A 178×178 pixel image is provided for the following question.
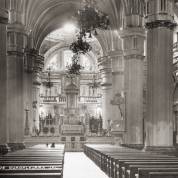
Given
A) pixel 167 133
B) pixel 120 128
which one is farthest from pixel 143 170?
pixel 120 128

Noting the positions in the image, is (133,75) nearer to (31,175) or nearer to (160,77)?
(160,77)

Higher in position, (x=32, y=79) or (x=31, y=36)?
(x=31, y=36)

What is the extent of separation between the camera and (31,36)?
115 ft

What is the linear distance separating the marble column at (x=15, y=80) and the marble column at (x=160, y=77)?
351 inches

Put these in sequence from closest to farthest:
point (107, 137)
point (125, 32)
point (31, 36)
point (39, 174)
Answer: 1. point (39, 174)
2. point (125, 32)
3. point (107, 137)
4. point (31, 36)

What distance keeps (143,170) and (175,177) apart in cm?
72

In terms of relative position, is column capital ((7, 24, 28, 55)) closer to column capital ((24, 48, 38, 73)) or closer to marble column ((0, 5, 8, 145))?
marble column ((0, 5, 8, 145))

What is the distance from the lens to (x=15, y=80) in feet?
77.2

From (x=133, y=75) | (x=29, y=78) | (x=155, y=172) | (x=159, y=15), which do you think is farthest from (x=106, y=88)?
(x=155, y=172)

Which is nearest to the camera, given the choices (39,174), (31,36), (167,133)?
(39,174)

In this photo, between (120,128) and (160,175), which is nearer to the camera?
(160,175)

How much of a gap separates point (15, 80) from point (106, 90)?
520 inches

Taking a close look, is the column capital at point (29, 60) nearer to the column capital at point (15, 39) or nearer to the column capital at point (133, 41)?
the column capital at point (15, 39)

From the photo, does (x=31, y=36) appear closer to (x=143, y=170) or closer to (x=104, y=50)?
(x=104, y=50)
